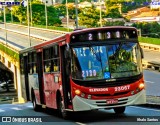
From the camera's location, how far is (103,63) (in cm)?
1603

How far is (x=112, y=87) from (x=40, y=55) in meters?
5.39

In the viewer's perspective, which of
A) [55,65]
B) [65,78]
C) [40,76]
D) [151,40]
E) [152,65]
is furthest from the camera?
[151,40]

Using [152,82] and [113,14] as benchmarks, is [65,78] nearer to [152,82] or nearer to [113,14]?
[152,82]

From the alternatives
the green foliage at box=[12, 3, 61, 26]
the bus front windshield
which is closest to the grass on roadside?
the bus front windshield

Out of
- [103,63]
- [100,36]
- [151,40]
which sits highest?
[100,36]

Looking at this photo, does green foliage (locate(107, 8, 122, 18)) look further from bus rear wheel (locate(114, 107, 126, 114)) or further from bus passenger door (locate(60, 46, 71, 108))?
bus passenger door (locate(60, 46, 71, 108))

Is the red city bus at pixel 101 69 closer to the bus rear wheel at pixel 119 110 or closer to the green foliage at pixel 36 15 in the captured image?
the bus rear wheel at pixel 119 110

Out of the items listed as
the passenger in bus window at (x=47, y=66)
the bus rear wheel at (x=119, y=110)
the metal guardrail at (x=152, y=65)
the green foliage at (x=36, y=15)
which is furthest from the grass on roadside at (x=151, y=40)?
the green foliage at (x=36, y=15)

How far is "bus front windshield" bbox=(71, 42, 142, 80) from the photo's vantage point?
52.3ft

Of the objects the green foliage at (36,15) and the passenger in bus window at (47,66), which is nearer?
the passenger in bus window at (47,66)

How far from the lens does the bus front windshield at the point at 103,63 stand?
16.0m

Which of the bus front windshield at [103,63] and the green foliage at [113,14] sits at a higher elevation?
the bus front windshield at [103,63]

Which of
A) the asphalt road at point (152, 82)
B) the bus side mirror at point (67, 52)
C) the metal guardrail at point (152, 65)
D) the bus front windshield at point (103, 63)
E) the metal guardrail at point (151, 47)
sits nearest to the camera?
the bus front windshield at point (103, 63)

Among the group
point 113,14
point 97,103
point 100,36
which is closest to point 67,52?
point 100,36
